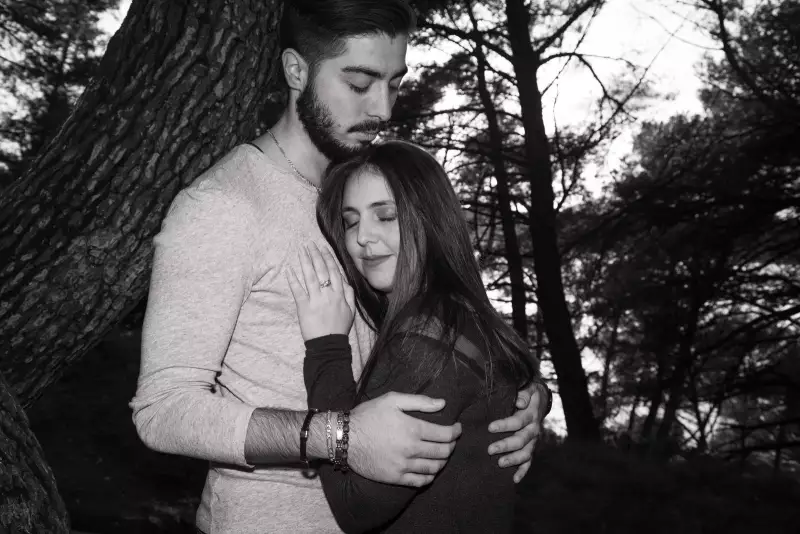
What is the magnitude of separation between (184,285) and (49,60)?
12.7 meters

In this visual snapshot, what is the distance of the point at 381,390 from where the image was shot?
175 cm

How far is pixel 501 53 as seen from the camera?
30.1ft

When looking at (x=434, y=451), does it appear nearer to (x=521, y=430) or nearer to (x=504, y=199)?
(x=521, y=430)

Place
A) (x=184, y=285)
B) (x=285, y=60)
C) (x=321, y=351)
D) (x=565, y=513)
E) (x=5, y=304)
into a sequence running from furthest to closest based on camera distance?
(x=565, y=513) → (x=285, y=60) → (x=5, y=304) → (x=321, y=351) → (x=184, y=285)

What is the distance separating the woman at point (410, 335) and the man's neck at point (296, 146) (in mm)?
96

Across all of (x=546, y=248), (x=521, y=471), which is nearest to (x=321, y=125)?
(x=521, y=471)

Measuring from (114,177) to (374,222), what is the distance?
87cm

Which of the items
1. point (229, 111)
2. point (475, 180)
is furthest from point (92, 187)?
point (475, 180)

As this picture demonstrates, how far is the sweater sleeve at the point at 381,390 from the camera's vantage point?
169 cm

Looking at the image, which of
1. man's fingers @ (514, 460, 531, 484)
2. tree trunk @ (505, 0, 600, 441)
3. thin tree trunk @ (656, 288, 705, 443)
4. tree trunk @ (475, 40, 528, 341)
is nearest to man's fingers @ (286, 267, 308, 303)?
man's fingers @ (514, 460, 531, 484)

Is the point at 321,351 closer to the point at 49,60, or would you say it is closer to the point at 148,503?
the point at 148,503

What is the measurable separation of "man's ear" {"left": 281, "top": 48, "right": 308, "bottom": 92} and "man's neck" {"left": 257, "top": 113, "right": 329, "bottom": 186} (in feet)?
0.37

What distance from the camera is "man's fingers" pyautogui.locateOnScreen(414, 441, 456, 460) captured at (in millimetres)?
1604

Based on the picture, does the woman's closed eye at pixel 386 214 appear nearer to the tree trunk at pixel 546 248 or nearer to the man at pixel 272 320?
the man at pixel 272 320
